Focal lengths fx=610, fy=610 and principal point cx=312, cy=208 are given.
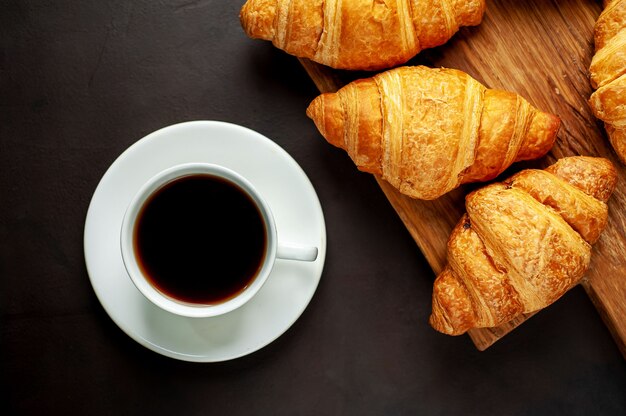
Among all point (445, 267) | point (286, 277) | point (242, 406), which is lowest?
point (242, 406)

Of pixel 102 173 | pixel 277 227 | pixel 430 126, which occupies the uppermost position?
pixel 430 126

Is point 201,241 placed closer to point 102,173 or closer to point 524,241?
point 102,173

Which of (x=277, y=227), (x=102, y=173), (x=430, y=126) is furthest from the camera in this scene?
(x=102, y=173)

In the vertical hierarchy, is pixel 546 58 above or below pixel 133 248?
above

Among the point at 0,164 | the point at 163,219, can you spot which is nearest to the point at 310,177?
the point at 163,219

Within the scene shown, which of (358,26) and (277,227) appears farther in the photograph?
(277,227)

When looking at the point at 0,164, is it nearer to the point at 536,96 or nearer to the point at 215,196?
the point at 215,196

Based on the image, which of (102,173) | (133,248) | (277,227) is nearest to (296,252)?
(277,227)

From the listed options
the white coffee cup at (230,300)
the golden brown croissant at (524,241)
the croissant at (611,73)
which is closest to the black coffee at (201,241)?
the white coffee cup at (230,300)
